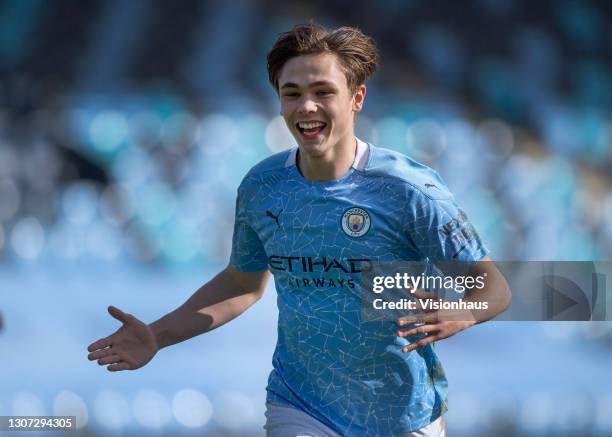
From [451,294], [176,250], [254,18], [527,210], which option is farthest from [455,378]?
[451,294]

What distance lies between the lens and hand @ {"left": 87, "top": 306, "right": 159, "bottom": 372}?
11.0 ft

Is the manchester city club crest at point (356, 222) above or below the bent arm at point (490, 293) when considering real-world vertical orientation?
above

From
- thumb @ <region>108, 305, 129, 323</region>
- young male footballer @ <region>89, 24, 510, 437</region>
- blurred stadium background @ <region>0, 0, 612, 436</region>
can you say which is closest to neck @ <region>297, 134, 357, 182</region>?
young male footballer @ <region>89, 24, 510, 437</region>

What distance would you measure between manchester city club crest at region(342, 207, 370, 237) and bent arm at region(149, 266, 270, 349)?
51 centimetres

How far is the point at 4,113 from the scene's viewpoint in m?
7.72

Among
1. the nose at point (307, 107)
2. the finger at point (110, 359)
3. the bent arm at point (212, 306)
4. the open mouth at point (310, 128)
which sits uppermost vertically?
the nose at point (307, 107)

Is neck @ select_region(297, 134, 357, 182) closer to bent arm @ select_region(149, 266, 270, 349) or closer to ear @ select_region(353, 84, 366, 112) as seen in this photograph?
ear @ select_region(353, 84, 366, 112)

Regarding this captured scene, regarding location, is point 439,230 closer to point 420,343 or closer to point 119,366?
point 420,343

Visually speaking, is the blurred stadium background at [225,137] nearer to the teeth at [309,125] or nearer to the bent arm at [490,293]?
the bent arm at [490,293]

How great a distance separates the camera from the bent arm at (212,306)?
3533mm

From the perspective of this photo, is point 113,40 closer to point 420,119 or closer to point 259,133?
point 259,133

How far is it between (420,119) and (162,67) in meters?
1.81

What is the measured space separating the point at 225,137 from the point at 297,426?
4.71m

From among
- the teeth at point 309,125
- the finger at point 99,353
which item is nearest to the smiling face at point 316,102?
the teeth at point 309,125
